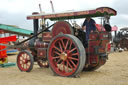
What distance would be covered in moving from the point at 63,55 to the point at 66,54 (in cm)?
9

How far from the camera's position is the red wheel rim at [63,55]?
5.30 meters

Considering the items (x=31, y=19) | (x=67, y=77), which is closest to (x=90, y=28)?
(x=67, y=77)

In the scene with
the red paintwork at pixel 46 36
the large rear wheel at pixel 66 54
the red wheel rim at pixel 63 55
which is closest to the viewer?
the large rear wheel at pixel 66 54

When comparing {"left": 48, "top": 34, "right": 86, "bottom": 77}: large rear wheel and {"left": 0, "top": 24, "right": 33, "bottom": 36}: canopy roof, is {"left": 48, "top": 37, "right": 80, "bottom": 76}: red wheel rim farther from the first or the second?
{"left": 0, "top": 24, "right": 33, "bottom": 36}: canopy roof

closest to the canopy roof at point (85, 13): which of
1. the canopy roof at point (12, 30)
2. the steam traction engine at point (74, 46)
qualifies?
the steam traction engine at point (74, 46)

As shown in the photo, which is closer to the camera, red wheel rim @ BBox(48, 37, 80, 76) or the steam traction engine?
the steam traction engine

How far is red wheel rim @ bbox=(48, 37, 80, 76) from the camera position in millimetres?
5305

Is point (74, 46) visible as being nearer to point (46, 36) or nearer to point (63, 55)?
point (63, 55)

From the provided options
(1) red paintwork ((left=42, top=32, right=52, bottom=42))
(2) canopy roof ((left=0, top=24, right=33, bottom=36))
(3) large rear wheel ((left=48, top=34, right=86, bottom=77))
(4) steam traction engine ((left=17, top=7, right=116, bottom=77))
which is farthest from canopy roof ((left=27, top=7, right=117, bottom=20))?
(2) canopy roof ((left=0, top=24, right=33, bottom=36))

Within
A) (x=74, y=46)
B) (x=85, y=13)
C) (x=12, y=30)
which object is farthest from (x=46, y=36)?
(x=12, y=30)

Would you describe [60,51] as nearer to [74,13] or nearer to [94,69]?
[74,13]

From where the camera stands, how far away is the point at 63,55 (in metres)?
5.37

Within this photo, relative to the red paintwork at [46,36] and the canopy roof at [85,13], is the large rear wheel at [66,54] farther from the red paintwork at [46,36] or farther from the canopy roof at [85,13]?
the canopy roof at [85,13]

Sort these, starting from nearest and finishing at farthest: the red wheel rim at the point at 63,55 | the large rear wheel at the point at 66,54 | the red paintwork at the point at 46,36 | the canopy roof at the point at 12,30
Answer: the large rear wheel at the point at 66,54, the red wheel rim at the point at 63,55, the red paintwork at the point at 46,36, the canopy roof at the point at 12,30
